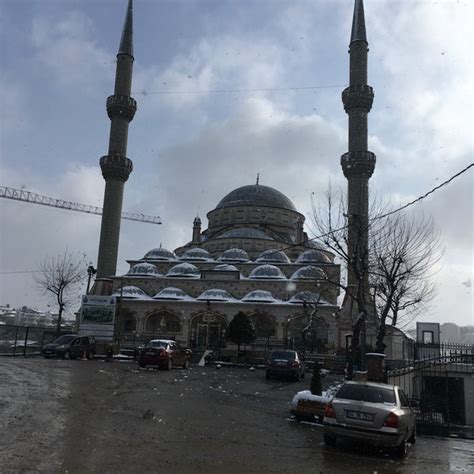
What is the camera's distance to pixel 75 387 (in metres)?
13.1

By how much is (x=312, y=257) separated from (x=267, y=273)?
21.1 feet

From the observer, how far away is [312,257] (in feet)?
160

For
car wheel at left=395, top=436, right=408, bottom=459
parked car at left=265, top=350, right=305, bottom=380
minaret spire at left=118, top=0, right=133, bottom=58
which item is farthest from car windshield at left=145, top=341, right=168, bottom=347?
minaret spire at left=118, top=0, right=133, bottom=58

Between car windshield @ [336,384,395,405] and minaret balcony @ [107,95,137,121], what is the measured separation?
3984 cm

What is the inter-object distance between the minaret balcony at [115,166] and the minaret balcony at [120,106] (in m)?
4.04

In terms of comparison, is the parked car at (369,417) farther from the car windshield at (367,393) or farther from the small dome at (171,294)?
the small dome at (171,294)

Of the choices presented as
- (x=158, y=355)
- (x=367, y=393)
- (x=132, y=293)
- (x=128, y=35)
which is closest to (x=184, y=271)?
(x=132, y=293)

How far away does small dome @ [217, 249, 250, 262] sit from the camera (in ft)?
161

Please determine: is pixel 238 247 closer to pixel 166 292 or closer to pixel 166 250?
pixel 166 250

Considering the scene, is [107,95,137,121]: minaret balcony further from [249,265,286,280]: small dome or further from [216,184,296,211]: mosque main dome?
[216,184,296,211]: mosque main dome

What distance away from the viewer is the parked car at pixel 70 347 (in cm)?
2430

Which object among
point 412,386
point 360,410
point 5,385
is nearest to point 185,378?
point 5,385

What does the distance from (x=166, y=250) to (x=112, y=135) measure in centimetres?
1464

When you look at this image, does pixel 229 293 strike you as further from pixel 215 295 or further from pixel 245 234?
pixel 245 234
